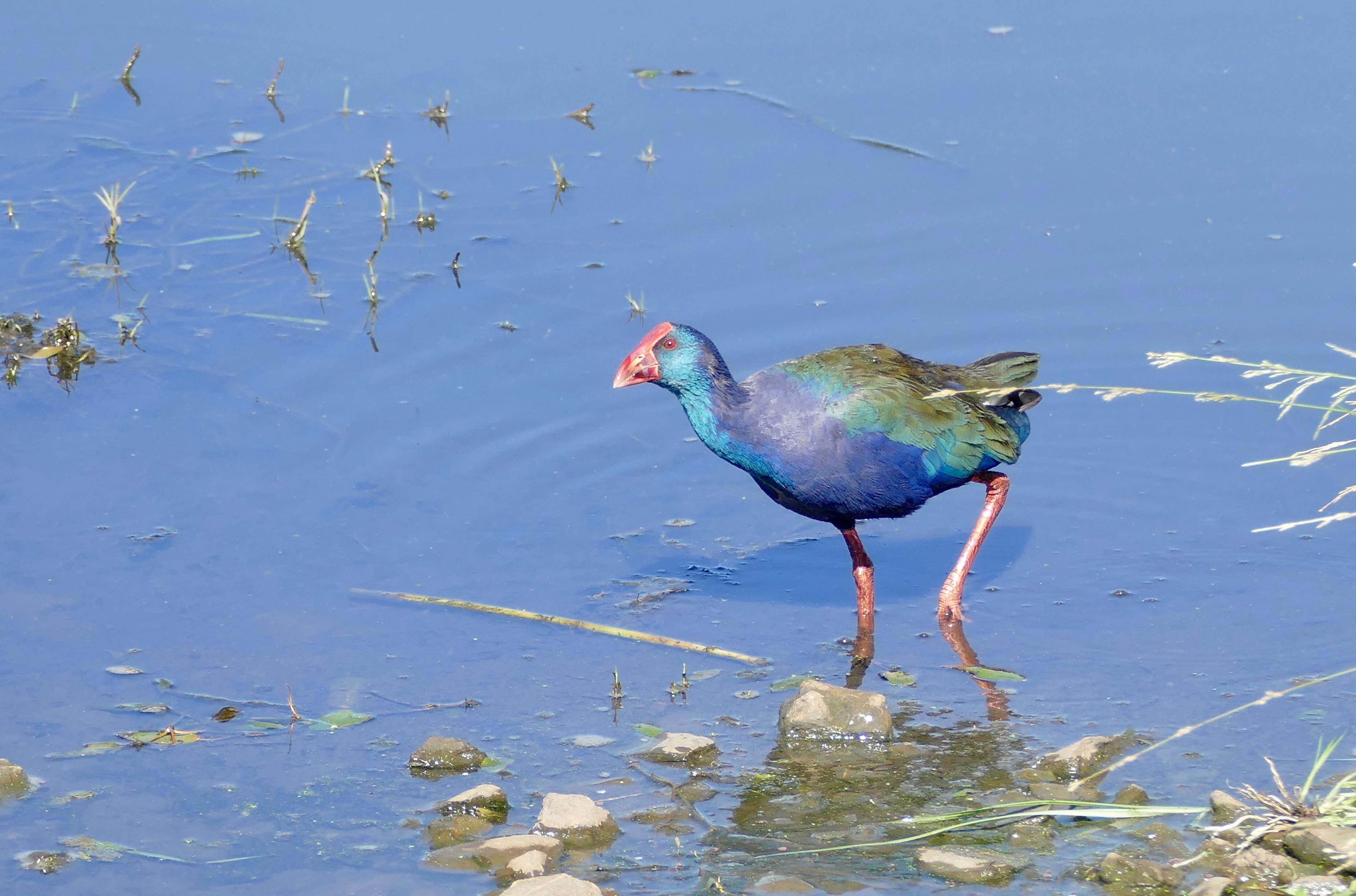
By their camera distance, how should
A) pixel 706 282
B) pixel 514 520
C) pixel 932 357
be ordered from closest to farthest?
pixel 514 520 < pixel 932 357 < pixel 706 282

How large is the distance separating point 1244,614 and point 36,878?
3533 mm

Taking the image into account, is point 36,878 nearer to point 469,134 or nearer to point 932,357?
point 932,357

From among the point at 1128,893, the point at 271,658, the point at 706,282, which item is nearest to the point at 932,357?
the point at 706,282

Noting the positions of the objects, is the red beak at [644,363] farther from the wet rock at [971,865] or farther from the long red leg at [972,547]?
the wet rock at [971,865]

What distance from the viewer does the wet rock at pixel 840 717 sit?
4336 millimetres

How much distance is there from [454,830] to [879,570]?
2.23 m

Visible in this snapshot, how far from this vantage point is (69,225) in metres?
7.43

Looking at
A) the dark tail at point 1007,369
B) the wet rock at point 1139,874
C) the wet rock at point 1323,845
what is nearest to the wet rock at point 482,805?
the wet rock at point 1139,874

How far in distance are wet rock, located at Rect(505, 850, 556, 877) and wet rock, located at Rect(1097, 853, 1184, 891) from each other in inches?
47.9

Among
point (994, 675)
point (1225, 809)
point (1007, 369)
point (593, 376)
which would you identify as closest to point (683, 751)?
point (994, 675)

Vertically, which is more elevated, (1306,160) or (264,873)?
(1306,160)

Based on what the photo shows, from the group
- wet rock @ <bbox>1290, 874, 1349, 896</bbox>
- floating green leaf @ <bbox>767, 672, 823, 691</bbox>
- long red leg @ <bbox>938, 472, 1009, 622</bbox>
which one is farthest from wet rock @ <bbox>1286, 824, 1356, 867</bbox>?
long red leg @ <bbox>938, 472, 1009, 622</bbox>

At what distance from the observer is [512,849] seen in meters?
3.71

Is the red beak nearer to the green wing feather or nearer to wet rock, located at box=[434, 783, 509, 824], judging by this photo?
the green wing feather
